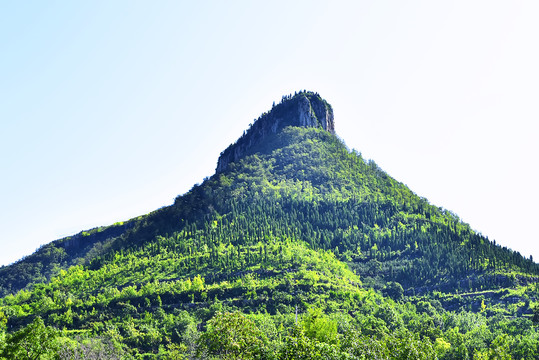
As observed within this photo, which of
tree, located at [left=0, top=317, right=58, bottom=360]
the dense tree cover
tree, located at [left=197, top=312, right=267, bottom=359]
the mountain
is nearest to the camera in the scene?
tree, located at [left=197, top=312, right=267, bottom=359]

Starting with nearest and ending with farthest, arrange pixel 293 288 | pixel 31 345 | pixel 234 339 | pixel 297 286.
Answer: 1. pixel 234 339
2. pixel 31 345
3. pixel 293 288
4. pixel 297 286

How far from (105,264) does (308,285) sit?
8616cm

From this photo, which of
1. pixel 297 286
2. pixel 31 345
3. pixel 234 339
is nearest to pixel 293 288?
pixel 297 286

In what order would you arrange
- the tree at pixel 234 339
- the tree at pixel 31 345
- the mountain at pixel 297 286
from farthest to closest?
the mountain at pixel 297 286 < the tree at pixel 31 345 < the tree at pixel 234 339

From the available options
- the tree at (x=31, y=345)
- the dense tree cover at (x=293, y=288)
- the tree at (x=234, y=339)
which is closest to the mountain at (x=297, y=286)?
the dense tree cover at (x=293, y=288)

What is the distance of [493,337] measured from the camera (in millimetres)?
97750

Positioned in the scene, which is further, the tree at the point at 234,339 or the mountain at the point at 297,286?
the mountain at the point at 297,286

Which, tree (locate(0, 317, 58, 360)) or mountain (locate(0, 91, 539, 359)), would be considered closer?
tree (locate(0, 317, 58, 360))

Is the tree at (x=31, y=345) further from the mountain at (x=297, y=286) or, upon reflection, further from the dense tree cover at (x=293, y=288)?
the mountain at (x=297, y=286)

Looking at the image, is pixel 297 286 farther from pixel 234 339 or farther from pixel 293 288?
pixel 234 339

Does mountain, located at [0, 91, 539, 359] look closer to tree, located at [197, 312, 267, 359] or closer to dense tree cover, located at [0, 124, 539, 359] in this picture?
dense tree cover, located at [0, 124, 539, 359]

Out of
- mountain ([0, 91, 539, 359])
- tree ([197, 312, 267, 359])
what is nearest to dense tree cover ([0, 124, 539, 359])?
mountain ([0, 91, 539, 359])

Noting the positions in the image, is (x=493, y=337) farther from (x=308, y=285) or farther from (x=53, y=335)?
(x=53, y=335)

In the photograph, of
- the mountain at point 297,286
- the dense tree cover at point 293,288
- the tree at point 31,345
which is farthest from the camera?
the mountain at point 297,286
